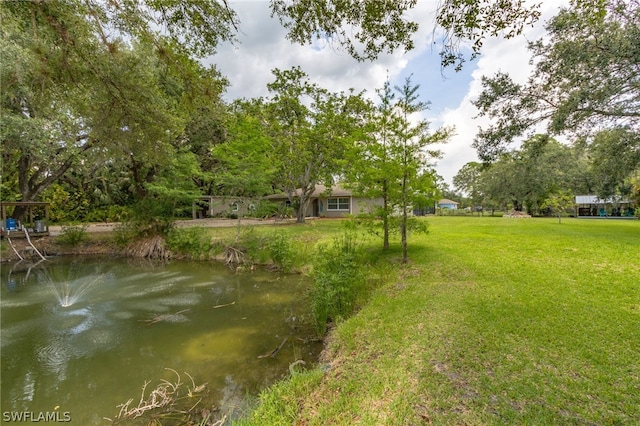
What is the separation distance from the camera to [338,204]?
1019 inches

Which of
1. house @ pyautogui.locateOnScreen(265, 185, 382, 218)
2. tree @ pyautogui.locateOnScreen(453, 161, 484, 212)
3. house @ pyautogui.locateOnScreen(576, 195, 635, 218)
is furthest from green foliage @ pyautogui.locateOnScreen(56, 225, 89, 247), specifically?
tree @ pyautogui.locateOnScreen(453, 161, 484, 212)

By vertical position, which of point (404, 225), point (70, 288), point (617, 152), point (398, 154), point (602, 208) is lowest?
point (70, 288)

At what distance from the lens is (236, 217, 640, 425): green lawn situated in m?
2.48

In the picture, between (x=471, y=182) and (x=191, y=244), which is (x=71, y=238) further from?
(x=471, y=182)

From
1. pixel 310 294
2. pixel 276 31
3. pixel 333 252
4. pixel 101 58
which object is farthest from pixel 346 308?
pixel 101 58

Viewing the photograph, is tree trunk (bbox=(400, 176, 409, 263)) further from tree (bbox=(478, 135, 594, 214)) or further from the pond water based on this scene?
tree (bbox=(478, 135, 594, 214))

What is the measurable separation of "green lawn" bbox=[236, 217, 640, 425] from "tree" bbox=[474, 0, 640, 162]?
569 cm

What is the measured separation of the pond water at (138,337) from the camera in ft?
11.7

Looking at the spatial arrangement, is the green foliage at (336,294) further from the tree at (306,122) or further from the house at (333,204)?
the house at (333,204)

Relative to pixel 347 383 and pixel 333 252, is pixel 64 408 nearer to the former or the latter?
pixel 347 383

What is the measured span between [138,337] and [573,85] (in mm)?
13497

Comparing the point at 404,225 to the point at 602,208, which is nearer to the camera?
the point at 404,225

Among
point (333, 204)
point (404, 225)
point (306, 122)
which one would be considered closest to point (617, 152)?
point (404, 225)

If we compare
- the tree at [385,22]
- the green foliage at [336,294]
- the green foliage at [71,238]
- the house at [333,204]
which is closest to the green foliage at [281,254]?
the green foliage at [336,294]
